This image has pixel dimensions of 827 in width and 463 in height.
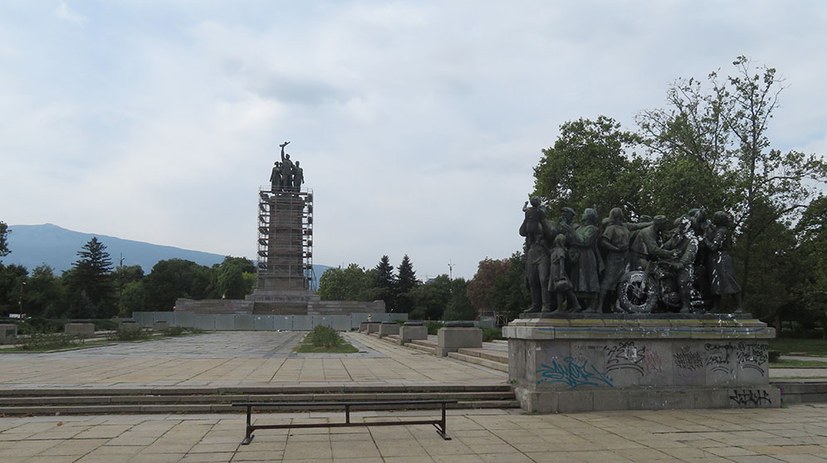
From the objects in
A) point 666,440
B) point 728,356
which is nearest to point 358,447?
point 666,440

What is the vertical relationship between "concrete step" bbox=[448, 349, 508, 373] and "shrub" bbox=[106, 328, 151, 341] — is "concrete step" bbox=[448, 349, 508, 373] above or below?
above

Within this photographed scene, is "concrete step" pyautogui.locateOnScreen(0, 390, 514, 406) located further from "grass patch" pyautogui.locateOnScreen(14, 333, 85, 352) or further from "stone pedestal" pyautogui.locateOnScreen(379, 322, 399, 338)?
"stone pedestal" pyautogui.locateOnScreen(379, 322, 399, 338)

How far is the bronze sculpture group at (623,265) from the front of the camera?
12156 millimetres

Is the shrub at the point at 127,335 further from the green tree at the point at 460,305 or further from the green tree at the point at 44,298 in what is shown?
the green tree at the point at 460,305

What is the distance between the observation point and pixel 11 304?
65.3 metres

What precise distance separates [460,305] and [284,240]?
943 inches

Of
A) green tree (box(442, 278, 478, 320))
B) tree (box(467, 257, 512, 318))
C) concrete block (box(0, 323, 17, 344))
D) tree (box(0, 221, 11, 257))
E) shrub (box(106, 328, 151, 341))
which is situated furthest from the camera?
tree (box(467, 257, 512, 318))

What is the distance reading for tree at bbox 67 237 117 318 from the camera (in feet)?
A: 241

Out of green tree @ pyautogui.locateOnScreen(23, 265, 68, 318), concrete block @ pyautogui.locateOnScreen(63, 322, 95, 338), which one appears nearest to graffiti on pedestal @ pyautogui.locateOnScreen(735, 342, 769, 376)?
concrete block @ pyautogui.locateOnScreen(63, 322, 95, 338)

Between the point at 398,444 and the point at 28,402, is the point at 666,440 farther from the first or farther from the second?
the point at 28,402

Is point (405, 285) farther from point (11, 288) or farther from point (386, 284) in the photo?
point (11, 288)

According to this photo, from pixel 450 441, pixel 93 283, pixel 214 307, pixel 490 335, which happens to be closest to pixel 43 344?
pixel 490 335

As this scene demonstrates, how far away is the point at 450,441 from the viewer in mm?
8922

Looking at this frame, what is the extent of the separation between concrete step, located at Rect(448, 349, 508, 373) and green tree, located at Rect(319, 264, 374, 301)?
279 feet
